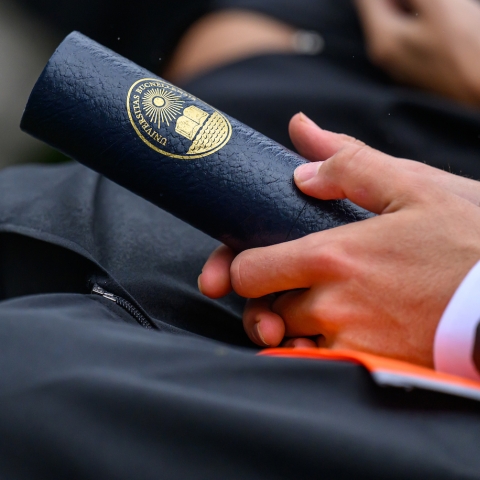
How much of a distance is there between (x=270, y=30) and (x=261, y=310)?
72 cm

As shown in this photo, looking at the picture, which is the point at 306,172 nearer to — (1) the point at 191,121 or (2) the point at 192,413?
(1) the point at 191,121

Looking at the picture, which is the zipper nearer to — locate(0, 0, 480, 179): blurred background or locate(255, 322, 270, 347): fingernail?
locate(255, 322, 270, 347): fingernail

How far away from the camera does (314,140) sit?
1.85 ft

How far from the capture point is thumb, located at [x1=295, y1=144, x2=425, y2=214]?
458 millimetres

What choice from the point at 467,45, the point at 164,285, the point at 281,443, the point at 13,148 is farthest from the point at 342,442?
the point at 13,148

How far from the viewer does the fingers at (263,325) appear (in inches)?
19.4

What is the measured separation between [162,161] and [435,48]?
0.68m

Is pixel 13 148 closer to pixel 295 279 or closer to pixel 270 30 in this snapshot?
pixel 270 30

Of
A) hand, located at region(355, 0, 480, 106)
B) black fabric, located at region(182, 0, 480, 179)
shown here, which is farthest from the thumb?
hand, located at region(355, 0, 480, 106)

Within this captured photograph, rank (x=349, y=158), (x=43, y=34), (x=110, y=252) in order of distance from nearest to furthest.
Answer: (x=349, y=158), (x=110, y=252), (x=43, y=34)

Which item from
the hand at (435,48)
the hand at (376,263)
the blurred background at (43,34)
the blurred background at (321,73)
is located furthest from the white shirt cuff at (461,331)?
the blurred background at (43,34)

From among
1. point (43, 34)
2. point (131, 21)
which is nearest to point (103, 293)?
point (131, 21)

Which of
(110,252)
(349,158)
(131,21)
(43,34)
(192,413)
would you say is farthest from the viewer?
(43,34)

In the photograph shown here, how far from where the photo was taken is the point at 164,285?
55 cm
